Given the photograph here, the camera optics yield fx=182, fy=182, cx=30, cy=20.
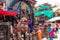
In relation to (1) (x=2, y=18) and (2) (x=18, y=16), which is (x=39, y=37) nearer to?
(2) (x=18, y=16)

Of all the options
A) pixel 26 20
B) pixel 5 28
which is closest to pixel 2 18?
pixel 5 28

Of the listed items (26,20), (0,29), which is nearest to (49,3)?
(26,20)

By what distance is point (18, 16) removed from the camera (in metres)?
1.80

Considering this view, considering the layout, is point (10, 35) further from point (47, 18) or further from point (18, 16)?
point (47, 18)

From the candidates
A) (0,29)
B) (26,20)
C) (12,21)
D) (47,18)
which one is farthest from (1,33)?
(47,18)

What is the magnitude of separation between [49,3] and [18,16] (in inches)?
13.4

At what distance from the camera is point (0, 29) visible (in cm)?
175

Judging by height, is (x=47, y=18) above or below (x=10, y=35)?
above

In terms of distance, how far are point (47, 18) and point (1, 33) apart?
0.48 m

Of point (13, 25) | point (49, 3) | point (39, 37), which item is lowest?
point (39, 37)

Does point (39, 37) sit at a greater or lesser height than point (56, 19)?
lesser

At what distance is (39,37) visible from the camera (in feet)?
5.93

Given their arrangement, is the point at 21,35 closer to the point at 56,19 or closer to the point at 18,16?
the point at 18,16

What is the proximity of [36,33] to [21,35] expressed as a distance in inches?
5.9
